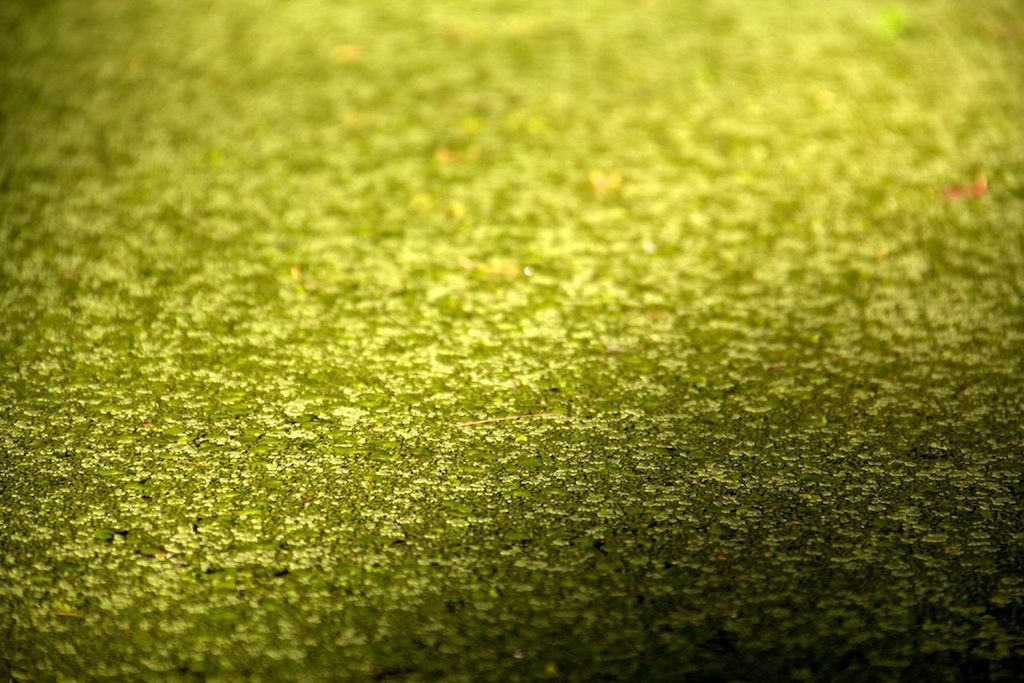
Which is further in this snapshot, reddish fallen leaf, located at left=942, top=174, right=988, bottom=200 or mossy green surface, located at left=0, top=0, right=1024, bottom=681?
reddish fallen leaf, located at left=942, top=174, right=988, bottom=200

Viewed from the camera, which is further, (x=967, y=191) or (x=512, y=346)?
(x=967, y=191)

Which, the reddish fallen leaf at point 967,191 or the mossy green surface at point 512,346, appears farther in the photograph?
the reddish fallen leaf at point 967,191

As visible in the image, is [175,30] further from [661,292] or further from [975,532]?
[975,532]

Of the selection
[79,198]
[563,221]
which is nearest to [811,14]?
[563,221]
